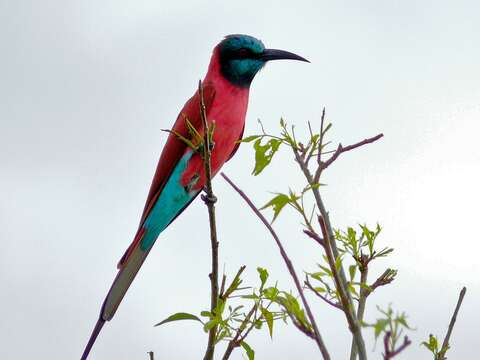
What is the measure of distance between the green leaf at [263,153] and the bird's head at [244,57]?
3.51m

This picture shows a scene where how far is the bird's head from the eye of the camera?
220 inches

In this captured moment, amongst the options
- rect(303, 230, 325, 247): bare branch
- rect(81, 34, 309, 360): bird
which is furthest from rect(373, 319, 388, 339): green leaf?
rect(81, 34, 309, 360): bird

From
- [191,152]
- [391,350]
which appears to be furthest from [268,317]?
[191,152]

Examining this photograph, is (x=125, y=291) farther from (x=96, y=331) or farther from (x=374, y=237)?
(x=374, y=237)

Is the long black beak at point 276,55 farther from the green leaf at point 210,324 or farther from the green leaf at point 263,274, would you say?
the green leaf at point 210,324

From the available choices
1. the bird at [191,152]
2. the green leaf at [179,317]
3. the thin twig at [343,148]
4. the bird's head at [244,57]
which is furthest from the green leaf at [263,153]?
the bird's head at [244,57]

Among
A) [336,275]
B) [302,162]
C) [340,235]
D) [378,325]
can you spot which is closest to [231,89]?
[340,235]

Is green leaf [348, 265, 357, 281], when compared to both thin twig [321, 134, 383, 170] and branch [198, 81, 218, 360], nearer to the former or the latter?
thin twig [321, 134, 383, 170]

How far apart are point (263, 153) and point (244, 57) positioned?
12.3 feet

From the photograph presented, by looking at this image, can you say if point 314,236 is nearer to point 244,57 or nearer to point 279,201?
point 279,201

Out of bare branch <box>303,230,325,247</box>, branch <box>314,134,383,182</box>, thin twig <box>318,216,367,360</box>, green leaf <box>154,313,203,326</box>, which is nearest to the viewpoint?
thin twig <box>318,216,367,360</box>

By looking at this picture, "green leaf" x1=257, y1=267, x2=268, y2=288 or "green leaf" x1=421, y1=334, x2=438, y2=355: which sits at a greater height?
"green leaf" x1=257, y1=267, x2=268, y2=288

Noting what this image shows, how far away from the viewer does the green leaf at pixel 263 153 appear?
207cm

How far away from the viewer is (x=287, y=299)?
2.03 m
